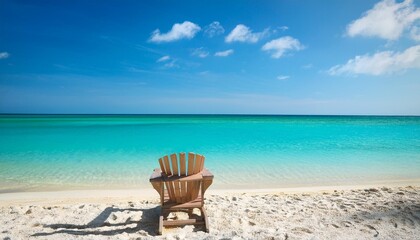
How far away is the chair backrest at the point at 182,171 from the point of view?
12.9 ft

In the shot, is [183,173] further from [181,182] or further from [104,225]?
[104,225]

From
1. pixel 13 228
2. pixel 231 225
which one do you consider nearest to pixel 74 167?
pixel 13 228

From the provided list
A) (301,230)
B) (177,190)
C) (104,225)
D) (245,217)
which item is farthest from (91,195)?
(301,230)

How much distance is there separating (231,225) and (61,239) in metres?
2.33

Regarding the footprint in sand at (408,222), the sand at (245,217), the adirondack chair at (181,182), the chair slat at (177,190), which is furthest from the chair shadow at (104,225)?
the footprint in sand at (408,222)

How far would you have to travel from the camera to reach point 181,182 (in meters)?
4.12

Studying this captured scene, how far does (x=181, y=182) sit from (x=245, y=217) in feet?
3.96

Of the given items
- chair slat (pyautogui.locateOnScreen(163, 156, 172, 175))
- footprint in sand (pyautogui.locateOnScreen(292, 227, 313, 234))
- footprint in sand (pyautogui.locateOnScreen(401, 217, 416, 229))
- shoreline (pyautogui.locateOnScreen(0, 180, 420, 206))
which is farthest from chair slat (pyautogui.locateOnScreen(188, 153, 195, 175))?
footprint in sand (pyautogui.locateOnScreen(401, 217, 416, 229))

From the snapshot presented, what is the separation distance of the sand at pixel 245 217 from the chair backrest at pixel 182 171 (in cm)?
46

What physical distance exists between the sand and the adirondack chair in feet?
0.64

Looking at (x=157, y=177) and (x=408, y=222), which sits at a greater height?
(x=157, y=177)

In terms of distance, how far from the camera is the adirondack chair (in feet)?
12.7

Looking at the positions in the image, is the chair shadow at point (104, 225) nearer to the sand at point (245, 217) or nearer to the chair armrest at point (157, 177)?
the sand at point (245, 217)

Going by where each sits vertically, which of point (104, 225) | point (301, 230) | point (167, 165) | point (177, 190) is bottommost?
point (104, 225)
